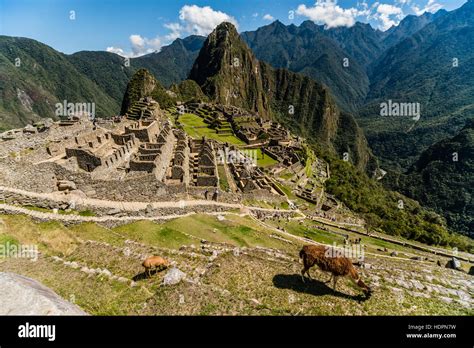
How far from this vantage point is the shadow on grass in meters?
11.2

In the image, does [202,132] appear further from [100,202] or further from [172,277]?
[172,277]

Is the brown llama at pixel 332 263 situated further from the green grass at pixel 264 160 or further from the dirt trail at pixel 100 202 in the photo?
the green grass at pixel 264 160

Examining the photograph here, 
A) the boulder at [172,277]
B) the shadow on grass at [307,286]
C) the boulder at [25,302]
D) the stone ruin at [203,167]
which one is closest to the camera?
the boulder at [25,302]

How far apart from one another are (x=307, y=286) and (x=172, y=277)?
6.02 m

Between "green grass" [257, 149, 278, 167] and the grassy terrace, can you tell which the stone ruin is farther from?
"green grass" [257, 149, 278, 167]

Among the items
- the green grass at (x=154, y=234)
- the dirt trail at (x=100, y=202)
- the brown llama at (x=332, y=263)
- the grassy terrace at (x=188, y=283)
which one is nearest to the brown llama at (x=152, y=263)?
the grassy terrace at (x=188, y=283)

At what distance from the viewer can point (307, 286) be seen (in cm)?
1181

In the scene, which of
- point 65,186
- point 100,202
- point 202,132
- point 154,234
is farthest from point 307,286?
point 202,132

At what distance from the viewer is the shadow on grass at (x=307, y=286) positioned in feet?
36.7

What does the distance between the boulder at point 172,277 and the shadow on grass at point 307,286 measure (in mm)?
4348

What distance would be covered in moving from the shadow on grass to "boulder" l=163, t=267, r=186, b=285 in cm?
435
